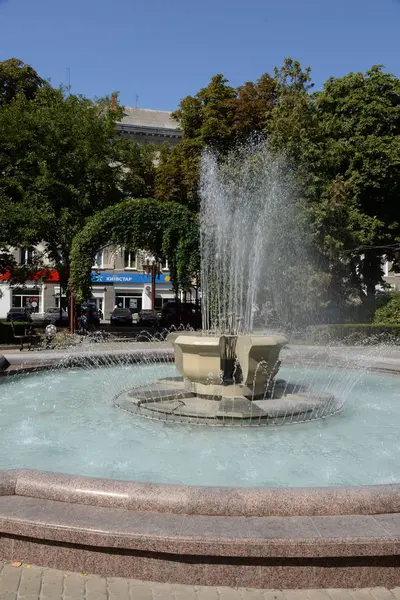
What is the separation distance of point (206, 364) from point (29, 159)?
19891 mm

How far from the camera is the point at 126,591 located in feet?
12.7

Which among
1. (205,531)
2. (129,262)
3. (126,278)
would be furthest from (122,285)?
(205,531)

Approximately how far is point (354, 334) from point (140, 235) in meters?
10.7

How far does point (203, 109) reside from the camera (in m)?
31.6

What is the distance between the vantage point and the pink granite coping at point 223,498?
4.35 m

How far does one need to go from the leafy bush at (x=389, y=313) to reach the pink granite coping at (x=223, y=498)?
91.9 ft

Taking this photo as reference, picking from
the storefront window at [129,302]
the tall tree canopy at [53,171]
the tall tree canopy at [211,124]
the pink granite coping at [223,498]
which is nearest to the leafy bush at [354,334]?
the tall tree canopy at [211,124]

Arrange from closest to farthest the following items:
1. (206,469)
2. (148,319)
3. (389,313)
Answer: (206,469) < (389,313) < (148,319)

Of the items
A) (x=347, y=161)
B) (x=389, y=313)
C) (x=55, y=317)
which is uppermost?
(x=347, y=161)

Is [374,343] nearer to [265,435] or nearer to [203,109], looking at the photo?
[203,109]

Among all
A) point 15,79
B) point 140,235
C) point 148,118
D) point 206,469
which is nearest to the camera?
point 206,469

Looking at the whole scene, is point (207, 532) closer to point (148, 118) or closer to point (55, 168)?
point (55, 168)

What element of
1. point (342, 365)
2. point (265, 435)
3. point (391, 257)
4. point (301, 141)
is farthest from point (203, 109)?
point (265, 435)

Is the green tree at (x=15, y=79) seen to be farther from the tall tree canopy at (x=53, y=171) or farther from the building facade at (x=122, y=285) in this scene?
the building facade at (x=122, y=285)
